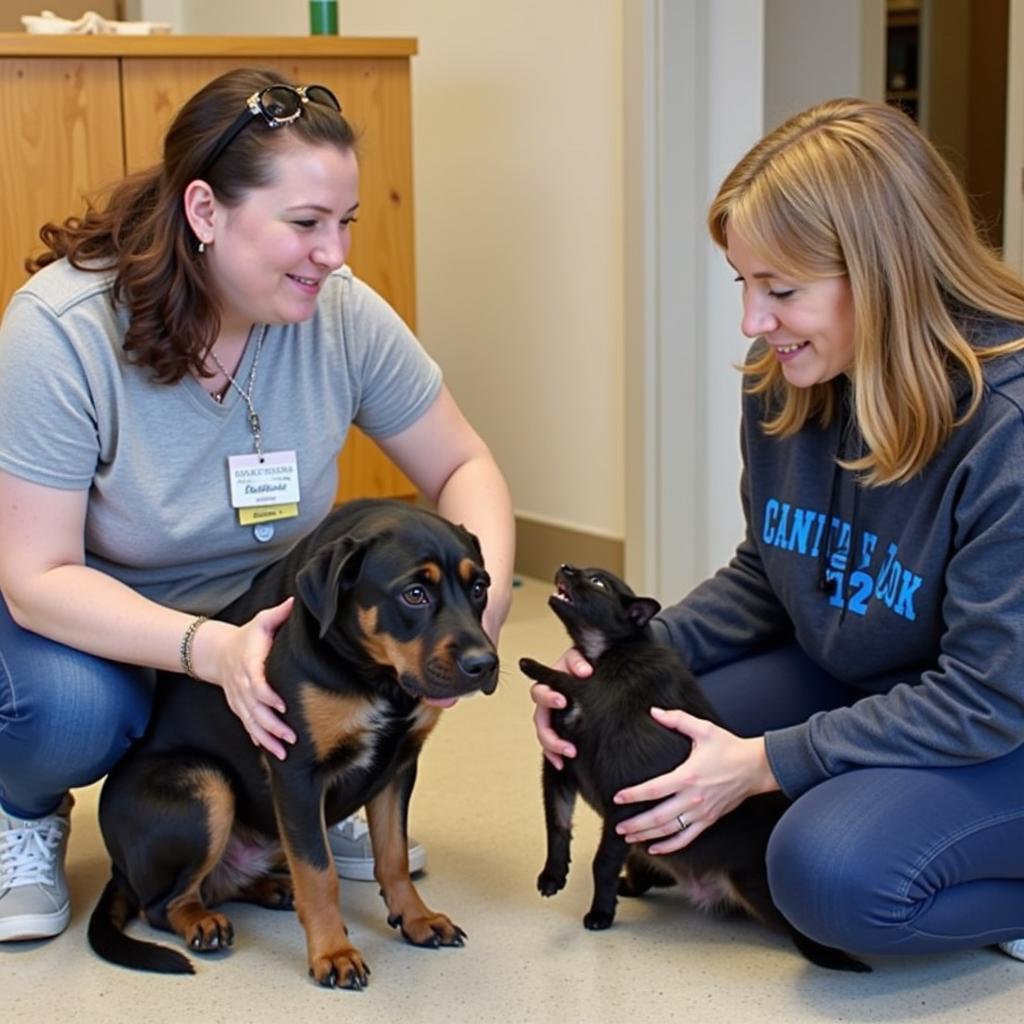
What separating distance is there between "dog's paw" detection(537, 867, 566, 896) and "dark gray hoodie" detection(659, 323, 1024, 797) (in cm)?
37

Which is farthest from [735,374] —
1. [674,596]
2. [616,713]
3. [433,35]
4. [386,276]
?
[616,713]

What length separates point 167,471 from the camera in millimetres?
2109

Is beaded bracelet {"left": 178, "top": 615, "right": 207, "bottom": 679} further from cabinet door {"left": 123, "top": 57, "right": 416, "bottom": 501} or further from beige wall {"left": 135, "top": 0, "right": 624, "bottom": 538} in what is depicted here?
beige wall {"left": 135, "top": 0, "right": 624, "bottom": 538}

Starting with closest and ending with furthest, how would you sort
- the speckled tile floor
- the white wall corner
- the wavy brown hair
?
the speckled tile floor
the wavy brown hair
the white wall corner

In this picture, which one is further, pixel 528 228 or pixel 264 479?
pixel 528 228

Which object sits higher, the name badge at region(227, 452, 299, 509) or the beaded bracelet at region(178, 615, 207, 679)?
the name badge at region(227, 452, 299, 509)

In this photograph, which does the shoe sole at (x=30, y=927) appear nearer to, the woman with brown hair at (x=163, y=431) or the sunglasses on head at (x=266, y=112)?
the woman with brown hair at (x=163, y=431)

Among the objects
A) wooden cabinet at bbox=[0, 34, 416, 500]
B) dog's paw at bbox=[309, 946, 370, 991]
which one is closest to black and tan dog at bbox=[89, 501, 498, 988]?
dog's paw at bbox=[309, 946, 370, 991]

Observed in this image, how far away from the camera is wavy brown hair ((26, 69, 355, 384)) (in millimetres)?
2004

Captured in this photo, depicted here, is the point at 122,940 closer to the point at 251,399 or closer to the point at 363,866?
the point at 363,866

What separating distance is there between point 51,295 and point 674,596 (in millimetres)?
1973

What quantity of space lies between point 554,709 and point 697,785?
0.82 ft

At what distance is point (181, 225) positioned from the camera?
2064mm

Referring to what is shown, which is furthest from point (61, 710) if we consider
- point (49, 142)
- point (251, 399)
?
point (49, 142)
